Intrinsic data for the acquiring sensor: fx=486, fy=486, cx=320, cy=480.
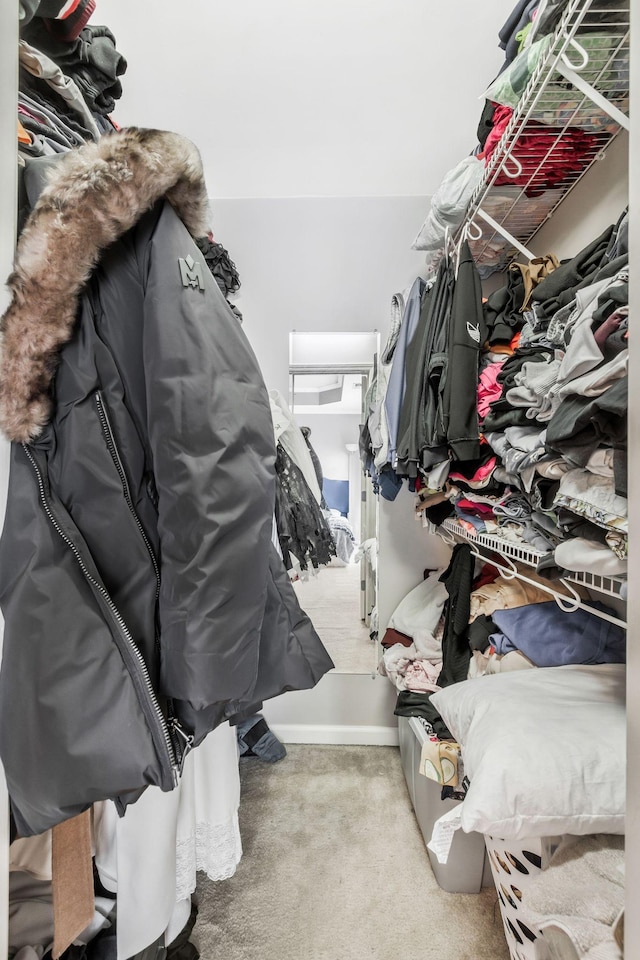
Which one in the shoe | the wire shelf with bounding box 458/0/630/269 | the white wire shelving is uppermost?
the wire shelf with bounding box 458/0/630/269

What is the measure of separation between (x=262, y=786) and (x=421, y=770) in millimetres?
830

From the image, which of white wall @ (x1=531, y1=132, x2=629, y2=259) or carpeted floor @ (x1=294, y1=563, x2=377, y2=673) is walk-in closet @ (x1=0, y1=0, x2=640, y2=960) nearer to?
white wall @ (x1=531, y1=132, x2=629, y2=259)

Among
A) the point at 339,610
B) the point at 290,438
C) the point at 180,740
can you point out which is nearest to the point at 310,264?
the point at 290,438

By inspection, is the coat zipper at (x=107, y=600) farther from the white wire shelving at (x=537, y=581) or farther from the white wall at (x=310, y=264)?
the white wall at (x=310, y=264)

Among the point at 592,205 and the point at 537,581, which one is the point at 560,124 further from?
the point at 537,581

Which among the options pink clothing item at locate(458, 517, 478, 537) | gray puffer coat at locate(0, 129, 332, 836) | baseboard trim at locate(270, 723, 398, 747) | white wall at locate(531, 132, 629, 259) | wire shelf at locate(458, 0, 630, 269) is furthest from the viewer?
baseboard trim at locate(270, 723, 398, 747)

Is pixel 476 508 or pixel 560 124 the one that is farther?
pixel 476 508

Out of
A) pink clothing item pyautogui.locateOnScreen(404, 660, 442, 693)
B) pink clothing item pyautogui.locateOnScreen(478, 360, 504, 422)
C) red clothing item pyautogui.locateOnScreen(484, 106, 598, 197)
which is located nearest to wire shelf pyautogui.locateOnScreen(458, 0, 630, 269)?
red clothing item pyautogui.locateOnScreen(484, 106, 598, 197)

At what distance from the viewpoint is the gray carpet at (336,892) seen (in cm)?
120

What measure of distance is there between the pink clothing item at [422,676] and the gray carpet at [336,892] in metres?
0.44

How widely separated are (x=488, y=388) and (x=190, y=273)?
79cm

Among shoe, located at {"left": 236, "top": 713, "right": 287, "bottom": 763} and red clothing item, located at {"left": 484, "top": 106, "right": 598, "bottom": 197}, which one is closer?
red clothing item, located at {"left": 484, "top": 106, "right": 598, "bottom": 197}

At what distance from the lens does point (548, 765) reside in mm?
752

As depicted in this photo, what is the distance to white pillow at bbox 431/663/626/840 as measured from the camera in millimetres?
733
